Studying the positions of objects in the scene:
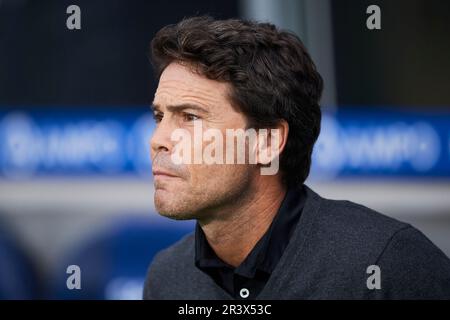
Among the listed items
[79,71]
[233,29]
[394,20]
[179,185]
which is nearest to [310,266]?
[179,185]

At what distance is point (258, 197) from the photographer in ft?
7.54

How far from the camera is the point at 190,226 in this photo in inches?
122

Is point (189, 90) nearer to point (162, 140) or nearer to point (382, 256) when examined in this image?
point (162, 140)

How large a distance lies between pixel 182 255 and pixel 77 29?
4.03ft

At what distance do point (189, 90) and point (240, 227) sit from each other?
469mm

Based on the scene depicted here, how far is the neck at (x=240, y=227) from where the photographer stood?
225cm

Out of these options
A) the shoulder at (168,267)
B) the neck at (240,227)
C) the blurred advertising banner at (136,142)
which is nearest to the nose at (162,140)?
the neck at (240,227)

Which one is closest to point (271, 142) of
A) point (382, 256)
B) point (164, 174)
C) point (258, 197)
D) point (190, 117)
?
point (258, 197)

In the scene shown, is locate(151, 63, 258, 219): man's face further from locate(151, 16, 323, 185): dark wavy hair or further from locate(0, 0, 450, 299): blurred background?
locate(0, 0, 450, 299): blurred background

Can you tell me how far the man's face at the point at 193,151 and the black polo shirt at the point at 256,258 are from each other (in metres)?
0.14

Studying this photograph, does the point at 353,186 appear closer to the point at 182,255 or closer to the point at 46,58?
the point at 182,255

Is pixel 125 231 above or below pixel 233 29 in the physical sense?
below
